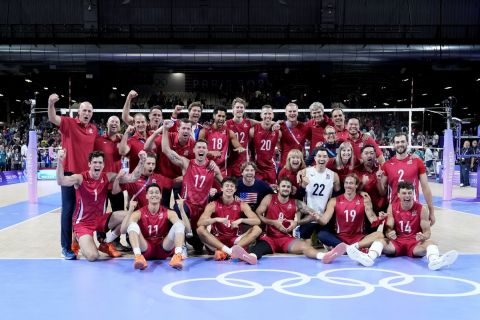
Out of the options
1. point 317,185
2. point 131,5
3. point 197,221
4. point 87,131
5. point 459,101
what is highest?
point 131,5

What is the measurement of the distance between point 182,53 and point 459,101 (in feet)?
63.7

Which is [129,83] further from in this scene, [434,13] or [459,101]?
[459,101]

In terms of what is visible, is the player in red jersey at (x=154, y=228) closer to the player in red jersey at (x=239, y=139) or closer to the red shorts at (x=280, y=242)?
the red shorts at (x=280, y=242)

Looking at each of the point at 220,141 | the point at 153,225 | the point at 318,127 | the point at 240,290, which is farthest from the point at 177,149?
the point at 240,290

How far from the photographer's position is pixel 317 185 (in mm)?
6398

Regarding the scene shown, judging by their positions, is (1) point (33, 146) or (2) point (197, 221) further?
(1) point (33, 146)

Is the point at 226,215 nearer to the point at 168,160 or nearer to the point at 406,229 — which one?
the point at 168,160

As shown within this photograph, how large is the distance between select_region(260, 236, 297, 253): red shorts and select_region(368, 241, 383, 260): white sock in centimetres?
102

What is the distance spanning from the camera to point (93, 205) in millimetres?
5836

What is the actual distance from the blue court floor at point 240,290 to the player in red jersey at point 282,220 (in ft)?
0.95

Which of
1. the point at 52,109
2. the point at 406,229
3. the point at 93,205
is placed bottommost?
the point at 406,229

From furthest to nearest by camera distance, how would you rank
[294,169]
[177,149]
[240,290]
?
1. [177,149]
2. [294,169]
3. [240,290]

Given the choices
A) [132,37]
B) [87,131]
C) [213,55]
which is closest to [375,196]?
[87,131]

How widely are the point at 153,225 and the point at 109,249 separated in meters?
0.71
